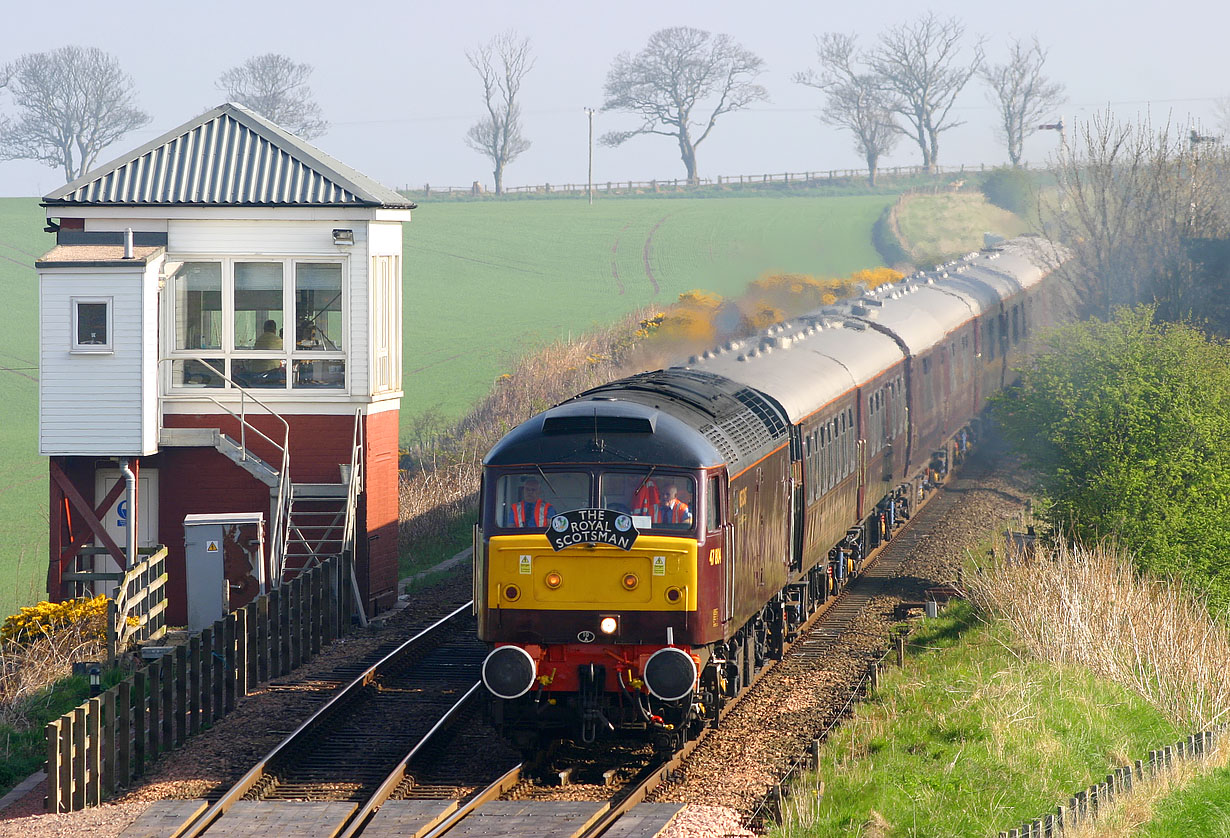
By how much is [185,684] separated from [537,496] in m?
4.32

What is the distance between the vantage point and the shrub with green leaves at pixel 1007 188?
75250 millimetres

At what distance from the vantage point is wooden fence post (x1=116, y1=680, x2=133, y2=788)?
41.6 ft

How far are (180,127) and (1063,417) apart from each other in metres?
14.3

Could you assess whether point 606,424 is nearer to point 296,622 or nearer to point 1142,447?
point 296,622

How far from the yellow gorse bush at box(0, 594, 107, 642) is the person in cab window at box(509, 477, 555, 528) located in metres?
7.28

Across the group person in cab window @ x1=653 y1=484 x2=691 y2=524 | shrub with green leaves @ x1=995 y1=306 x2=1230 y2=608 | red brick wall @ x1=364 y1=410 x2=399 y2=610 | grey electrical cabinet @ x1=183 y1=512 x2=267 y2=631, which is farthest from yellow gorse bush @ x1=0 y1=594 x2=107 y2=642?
shrub with green leaves @ x1=995 y1=306 x2=1230 y2=608

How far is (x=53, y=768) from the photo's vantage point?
1175 cm

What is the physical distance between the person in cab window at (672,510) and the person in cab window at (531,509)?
2.97ft

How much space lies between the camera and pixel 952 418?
29.3 m

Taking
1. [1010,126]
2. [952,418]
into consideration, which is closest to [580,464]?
[952,418]

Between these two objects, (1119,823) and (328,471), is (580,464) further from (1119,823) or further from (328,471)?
(328,471)

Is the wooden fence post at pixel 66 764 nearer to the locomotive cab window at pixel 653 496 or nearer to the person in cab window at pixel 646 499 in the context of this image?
the locomotive cab window at pixel 653 496

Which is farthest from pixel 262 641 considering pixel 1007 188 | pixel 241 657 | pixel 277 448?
pixel 1007 188

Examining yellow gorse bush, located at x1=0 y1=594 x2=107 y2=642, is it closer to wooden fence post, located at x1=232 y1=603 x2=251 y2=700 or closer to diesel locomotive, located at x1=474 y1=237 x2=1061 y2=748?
wooden fence post, located at x1=232 y1=603 x2=251 y2=700
